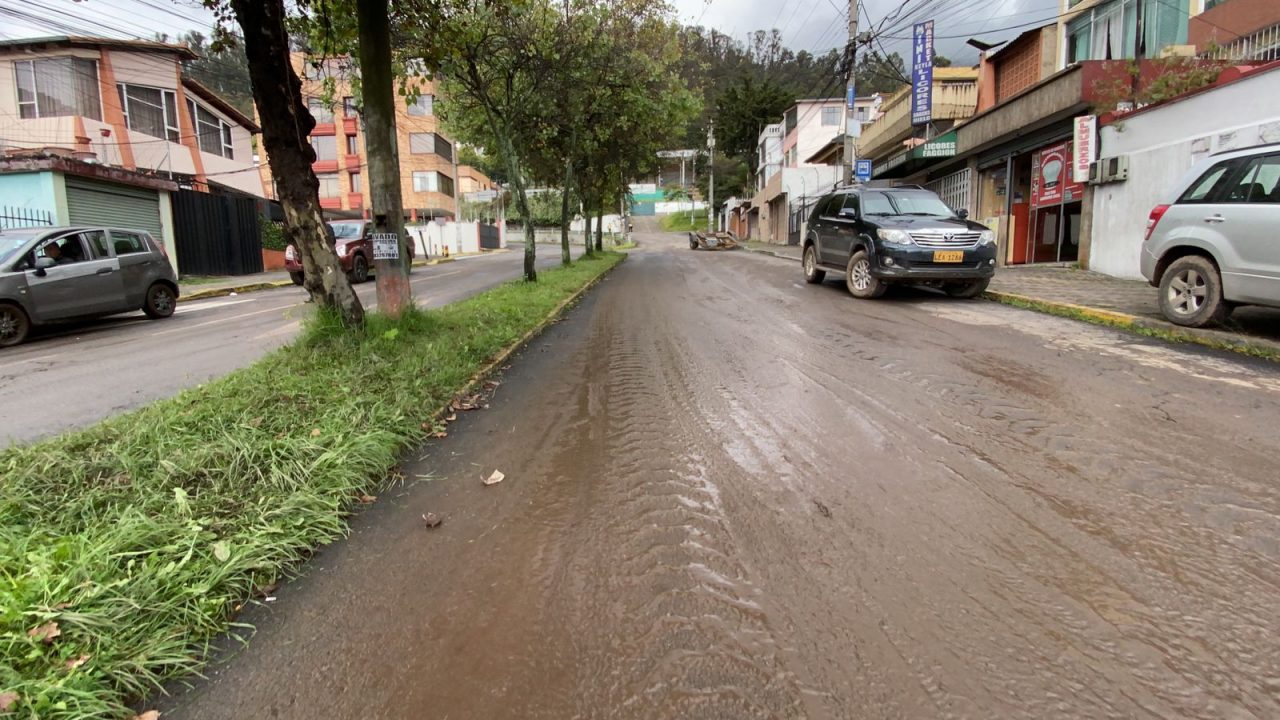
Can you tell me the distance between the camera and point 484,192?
67.1 metres

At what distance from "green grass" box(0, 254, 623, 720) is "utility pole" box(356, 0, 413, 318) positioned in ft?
5.02

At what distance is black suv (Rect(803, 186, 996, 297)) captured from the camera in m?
9.92

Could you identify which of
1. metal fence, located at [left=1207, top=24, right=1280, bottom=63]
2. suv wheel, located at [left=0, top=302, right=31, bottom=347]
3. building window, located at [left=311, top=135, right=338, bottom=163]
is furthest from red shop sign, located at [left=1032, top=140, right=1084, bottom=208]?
building window, located at [left=311, top=135, right=338, bottom=163]

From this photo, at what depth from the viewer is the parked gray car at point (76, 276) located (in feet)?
29.3

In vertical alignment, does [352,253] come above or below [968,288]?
above

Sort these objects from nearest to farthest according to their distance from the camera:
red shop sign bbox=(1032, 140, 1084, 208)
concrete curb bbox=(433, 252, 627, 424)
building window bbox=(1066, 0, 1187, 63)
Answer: concrete curb bbox=(433, 252, 627, 424)
red shop sign bbox=(1032, 140, 1084, 208)
building window bbox=(1066, 0, 1187, 63)

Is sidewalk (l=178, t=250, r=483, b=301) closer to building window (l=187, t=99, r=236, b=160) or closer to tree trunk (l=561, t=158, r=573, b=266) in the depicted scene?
tree trunk (l=561, t=158, r=573, b=266)

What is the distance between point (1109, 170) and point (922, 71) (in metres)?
9.18

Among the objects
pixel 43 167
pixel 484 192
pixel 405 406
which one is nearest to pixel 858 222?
pixel 405 406

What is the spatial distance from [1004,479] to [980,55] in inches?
893

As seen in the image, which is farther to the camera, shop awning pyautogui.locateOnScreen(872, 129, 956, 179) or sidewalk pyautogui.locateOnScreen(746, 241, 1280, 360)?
shop awning pyautogui.locateOnScreen(872, 129, 956, 179)

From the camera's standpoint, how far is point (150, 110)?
79.2 ft

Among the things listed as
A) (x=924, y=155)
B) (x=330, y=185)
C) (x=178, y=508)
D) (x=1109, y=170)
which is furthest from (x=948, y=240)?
(x=330, y=185)

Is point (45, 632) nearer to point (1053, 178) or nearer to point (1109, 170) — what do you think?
point (1109, 170)
